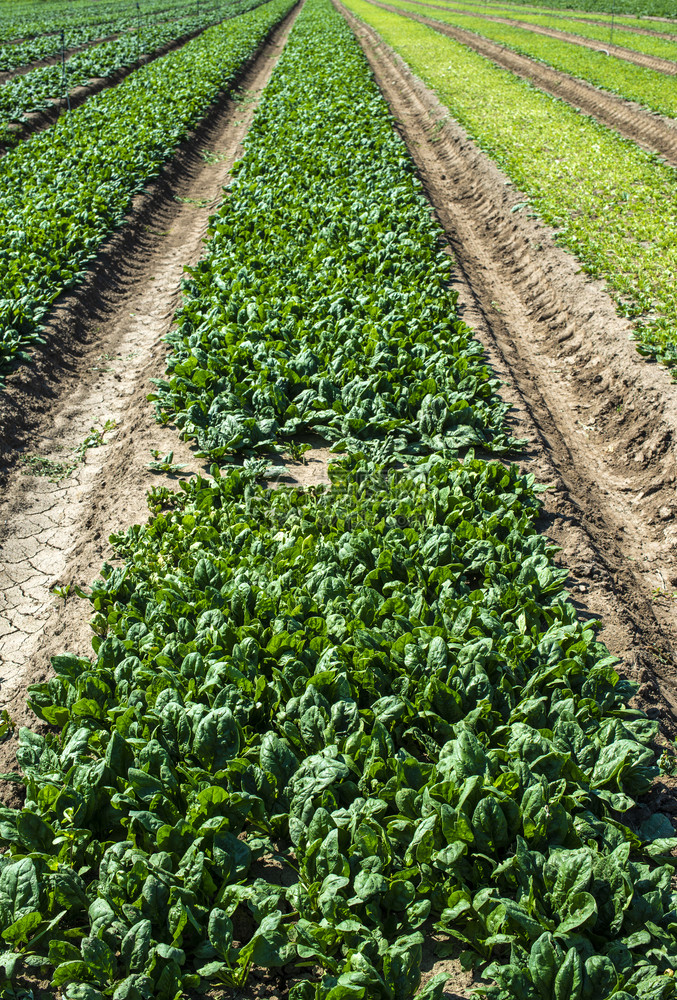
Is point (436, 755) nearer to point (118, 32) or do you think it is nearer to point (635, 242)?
point (635, 242)

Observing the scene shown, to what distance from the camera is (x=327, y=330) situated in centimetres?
858

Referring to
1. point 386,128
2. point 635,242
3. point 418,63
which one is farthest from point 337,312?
point 418,63

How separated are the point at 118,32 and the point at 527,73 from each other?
2278 cm

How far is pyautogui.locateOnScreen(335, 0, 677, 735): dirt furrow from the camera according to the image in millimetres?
5734

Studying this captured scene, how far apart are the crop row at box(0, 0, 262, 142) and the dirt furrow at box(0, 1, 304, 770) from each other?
1142cm

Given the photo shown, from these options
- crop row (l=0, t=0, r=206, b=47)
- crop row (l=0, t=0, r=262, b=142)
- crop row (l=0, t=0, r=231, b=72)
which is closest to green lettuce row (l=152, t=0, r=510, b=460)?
crop row (l=0, t=0, r=262, b=142)

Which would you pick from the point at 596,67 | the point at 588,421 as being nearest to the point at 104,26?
the point at 596,67

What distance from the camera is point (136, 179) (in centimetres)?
1510

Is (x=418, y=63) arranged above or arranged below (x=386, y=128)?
above

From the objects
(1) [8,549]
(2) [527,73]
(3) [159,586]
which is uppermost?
(2) [527,73]

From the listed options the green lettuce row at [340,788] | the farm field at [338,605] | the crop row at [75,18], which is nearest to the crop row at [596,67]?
the farm field at [338,605]

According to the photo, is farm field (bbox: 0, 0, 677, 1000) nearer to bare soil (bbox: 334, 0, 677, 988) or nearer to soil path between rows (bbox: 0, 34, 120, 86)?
bare soil (bbox: 334, 0, 677, 988)

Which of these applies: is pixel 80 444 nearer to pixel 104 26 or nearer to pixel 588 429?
pixel 588 429

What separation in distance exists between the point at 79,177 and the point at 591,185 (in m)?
10.6
